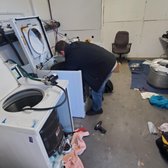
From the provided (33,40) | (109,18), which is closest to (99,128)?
(33,40)

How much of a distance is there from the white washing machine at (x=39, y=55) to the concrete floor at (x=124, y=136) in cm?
42

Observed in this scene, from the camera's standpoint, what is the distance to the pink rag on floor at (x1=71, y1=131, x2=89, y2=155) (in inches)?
66.1

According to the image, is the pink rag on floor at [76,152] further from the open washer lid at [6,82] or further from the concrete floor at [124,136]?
the open washer lid at [6,82]

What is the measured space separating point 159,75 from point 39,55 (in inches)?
88.3

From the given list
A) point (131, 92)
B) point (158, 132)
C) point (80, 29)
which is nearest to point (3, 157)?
point (158, 132)

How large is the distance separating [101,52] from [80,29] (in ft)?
4.42

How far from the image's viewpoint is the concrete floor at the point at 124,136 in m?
1.56

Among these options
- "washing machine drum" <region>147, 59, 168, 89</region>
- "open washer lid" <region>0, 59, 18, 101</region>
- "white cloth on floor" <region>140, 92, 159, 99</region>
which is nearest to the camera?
"open washer lid" <region>0, 59, 18, 101</region>

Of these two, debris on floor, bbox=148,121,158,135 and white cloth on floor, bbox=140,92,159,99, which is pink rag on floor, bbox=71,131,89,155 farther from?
white cloth on floor, bbox=140,92,159,99

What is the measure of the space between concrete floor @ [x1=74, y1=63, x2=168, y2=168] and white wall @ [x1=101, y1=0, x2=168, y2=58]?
227 cm

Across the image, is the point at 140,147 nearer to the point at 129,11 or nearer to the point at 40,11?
the point at 40,11

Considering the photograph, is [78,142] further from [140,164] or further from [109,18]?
[109,18]

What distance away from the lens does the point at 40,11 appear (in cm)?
262

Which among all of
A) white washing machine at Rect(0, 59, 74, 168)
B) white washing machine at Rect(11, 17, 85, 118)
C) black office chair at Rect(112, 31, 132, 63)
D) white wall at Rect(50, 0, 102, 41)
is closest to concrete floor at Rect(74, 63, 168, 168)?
white washing machine at Rect(11, 17, 85, 118)
